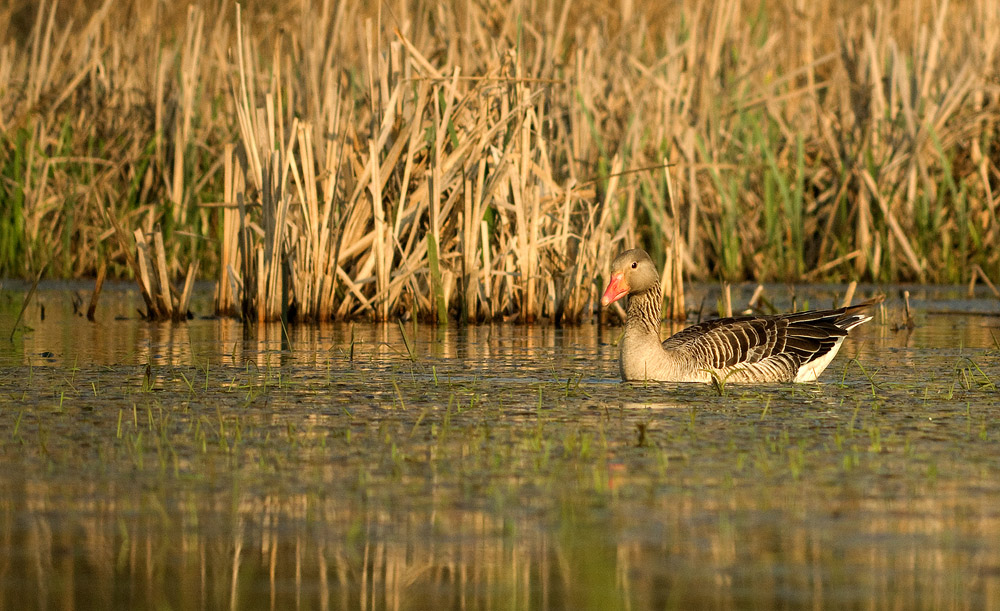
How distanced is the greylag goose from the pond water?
0.20m

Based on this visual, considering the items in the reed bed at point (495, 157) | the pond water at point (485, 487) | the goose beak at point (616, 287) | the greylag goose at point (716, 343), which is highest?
the reed bed at point (495, 157)

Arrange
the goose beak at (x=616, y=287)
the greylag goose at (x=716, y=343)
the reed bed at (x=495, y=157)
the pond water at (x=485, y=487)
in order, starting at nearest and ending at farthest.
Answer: the pond water at (x=485, y=487) → the greylag goose at (x=716, y=343) → the goose beak at (x=616, y=287) → the reed bed at (x=495, y=157)

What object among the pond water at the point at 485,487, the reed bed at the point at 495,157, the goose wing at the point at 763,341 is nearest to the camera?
the pond water at the point at 485,487

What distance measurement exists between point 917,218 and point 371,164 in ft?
20.5

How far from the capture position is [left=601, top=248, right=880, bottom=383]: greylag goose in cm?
827

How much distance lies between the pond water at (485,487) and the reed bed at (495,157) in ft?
7.68

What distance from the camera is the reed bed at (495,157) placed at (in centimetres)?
1112

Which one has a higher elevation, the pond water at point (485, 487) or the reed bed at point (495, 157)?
the reed bed at point (495, 157)

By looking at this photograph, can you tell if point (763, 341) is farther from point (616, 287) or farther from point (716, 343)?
point (616, 287)

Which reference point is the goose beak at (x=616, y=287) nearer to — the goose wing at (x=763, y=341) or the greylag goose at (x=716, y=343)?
the greylag goose at (x=716, y=343)

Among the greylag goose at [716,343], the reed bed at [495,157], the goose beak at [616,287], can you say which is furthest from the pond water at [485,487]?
the reed bed at [495,157]

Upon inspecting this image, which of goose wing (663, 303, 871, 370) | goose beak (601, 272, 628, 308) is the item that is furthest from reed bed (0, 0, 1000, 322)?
goose beak (601, 272, 628, 308)

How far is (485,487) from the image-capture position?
5203 mm

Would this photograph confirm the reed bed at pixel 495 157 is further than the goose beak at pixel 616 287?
Yes
